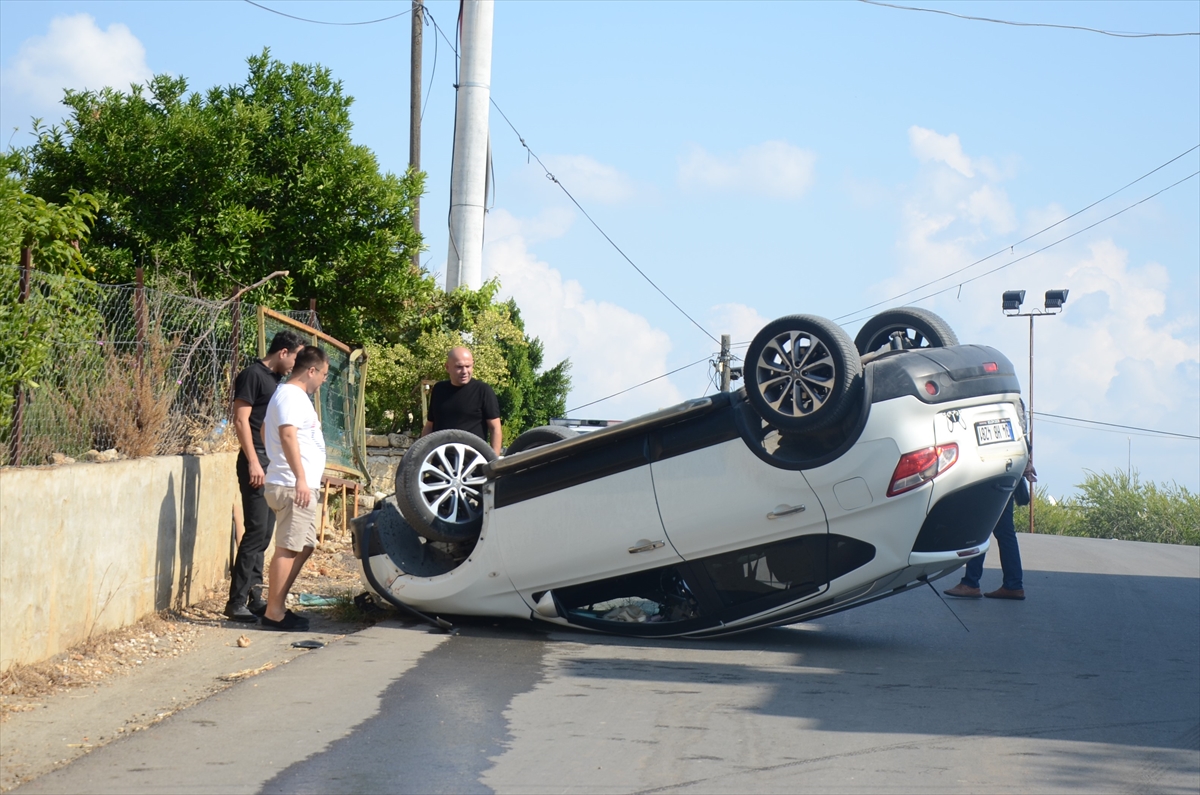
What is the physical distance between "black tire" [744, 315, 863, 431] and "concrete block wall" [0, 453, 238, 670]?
3966 millimetres

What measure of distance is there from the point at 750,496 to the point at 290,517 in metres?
3.08

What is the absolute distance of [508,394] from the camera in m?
20.5

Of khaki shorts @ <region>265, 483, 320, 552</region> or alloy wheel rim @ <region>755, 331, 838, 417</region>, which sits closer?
alloy wheel rim @ <region>755, 331, 838, 417</region>

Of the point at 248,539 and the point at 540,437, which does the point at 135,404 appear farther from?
the point at 540,437

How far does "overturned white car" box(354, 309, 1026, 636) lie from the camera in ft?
22.2

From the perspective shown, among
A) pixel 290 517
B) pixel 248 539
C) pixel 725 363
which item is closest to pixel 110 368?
pixel 248 539

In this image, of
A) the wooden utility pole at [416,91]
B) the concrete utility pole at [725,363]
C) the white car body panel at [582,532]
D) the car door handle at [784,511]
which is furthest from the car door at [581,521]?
the concrete utility pole at [725,363]

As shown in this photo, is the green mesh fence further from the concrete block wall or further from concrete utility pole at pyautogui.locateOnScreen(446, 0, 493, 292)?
concrete utility pole at pyautogui.locateOnScreen(446, 0, 493, 292)

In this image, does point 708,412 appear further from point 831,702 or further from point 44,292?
point 44,292

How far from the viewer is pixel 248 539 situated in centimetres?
805

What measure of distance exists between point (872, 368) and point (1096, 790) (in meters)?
2.98

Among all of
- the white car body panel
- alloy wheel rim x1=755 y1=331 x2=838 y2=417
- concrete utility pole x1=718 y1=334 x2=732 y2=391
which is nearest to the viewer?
alloy wheel rim x1=755 y1=331 x2=838 y2=417

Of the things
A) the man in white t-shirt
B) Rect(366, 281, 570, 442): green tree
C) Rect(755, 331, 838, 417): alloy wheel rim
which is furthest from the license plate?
Rect(366, 281, 570, 442): green tree

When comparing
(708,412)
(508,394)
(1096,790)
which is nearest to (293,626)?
(708,412)
